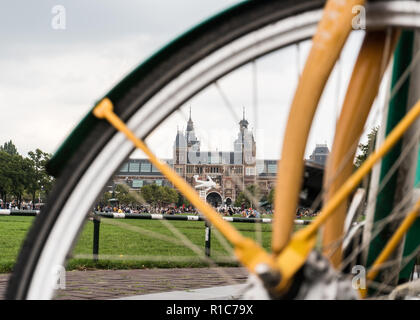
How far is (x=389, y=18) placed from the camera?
157 cm

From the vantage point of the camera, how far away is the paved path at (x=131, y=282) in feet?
17.3

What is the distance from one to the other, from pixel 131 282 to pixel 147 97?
513 centimetres

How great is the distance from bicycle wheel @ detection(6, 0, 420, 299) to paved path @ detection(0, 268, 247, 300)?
3222 millimetres

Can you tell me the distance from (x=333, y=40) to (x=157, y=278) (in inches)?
234

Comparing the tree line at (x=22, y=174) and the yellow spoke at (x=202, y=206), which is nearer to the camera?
the yellow spoke at (x=202, y=206)

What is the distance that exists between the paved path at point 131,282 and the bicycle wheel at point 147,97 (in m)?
3.22

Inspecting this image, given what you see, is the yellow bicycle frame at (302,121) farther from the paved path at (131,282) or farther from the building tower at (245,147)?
the paved path at (131,282)

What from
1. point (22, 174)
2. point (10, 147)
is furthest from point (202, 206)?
point (10, 147)

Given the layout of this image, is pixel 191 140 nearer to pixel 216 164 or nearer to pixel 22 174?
pixel 216 164

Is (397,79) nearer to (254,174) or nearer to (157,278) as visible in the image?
(254,174)

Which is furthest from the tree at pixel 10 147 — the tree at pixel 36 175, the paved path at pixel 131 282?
the paved path at pixel 131 282

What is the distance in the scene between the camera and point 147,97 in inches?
63.4

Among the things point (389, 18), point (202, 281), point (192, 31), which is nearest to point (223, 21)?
point (192, 31)

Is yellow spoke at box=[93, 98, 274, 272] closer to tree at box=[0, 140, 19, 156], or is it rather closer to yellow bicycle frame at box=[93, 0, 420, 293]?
yellow bicycle frame at box=[93, 0, 420, 293]
